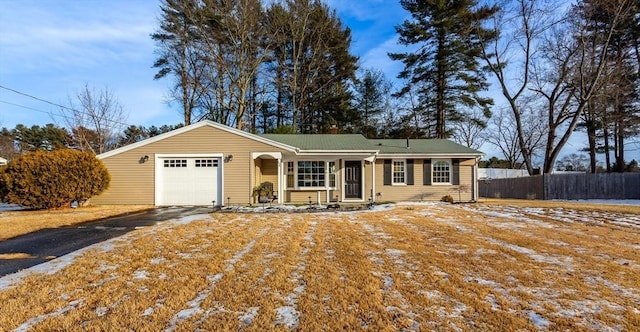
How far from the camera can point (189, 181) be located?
13.6m

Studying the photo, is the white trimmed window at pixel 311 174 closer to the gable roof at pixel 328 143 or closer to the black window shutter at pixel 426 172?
the gable roof at pixel 328 143

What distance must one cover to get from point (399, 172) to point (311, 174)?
4324 millimetres

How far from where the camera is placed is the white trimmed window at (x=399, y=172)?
15617 mm

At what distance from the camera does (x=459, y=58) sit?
23.9 meters

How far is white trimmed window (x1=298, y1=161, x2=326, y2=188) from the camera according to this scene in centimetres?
1443

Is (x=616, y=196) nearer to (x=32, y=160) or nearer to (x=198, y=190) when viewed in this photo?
(x=198, y=190)

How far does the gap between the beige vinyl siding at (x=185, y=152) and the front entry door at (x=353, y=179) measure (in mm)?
3494

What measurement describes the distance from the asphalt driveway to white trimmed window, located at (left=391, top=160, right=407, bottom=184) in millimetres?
9963

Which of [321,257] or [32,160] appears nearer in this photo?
[321,257]

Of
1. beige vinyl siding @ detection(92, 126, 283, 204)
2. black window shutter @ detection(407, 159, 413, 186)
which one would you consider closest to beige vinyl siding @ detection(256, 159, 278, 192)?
beige vinyl siding @ detection(92, 126, 283, 204)

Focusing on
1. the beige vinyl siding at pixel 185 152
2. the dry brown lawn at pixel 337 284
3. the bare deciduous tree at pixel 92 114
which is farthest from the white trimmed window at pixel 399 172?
the bare deciduous tree at pixel 92 114

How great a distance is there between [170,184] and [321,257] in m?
10.5

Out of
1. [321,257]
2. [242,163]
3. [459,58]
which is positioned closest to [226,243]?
[321,257]

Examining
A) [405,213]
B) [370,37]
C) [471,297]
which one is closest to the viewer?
[471,297]
